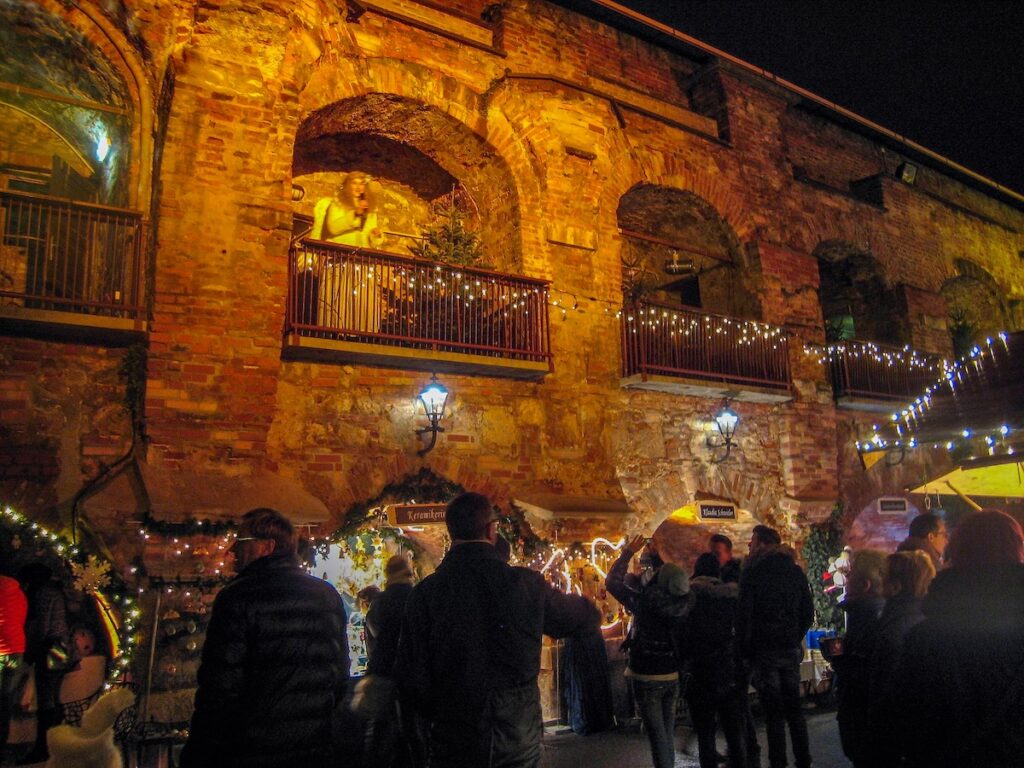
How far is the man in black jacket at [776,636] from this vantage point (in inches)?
230

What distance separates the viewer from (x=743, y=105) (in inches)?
513

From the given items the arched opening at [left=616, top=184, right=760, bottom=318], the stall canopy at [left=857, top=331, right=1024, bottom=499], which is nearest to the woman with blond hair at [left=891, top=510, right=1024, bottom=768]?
the stall canopy at [left=857, top=331, right=1024, bottom=499]

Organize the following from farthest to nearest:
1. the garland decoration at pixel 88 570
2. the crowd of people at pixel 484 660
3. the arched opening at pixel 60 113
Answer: the arched opening at pixel 60 113, the garland decoration at pixel 88 570, the crowd of people at pixel 484 660

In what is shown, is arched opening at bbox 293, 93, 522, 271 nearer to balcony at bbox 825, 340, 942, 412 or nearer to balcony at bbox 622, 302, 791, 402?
balcony at bbox 622, 302, 791, 402

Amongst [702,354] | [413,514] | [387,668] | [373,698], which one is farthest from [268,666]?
[702,354]

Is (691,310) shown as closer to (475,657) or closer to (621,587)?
(621,587)

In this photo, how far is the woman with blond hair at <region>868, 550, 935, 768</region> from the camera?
10.4 feet

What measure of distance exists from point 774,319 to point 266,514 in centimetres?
1036

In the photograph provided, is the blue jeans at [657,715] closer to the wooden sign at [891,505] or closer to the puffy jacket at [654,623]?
the puffy jacket at [654,623]

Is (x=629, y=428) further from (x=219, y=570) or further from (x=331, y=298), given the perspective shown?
(x=219, y=570)

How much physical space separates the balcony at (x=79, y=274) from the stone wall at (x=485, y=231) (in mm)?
243

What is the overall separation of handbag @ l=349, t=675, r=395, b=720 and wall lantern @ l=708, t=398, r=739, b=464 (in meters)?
7.50

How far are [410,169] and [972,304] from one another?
13.2 meters

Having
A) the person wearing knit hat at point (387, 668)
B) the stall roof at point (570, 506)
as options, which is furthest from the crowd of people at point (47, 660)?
the stall roof at point (570, 506)
